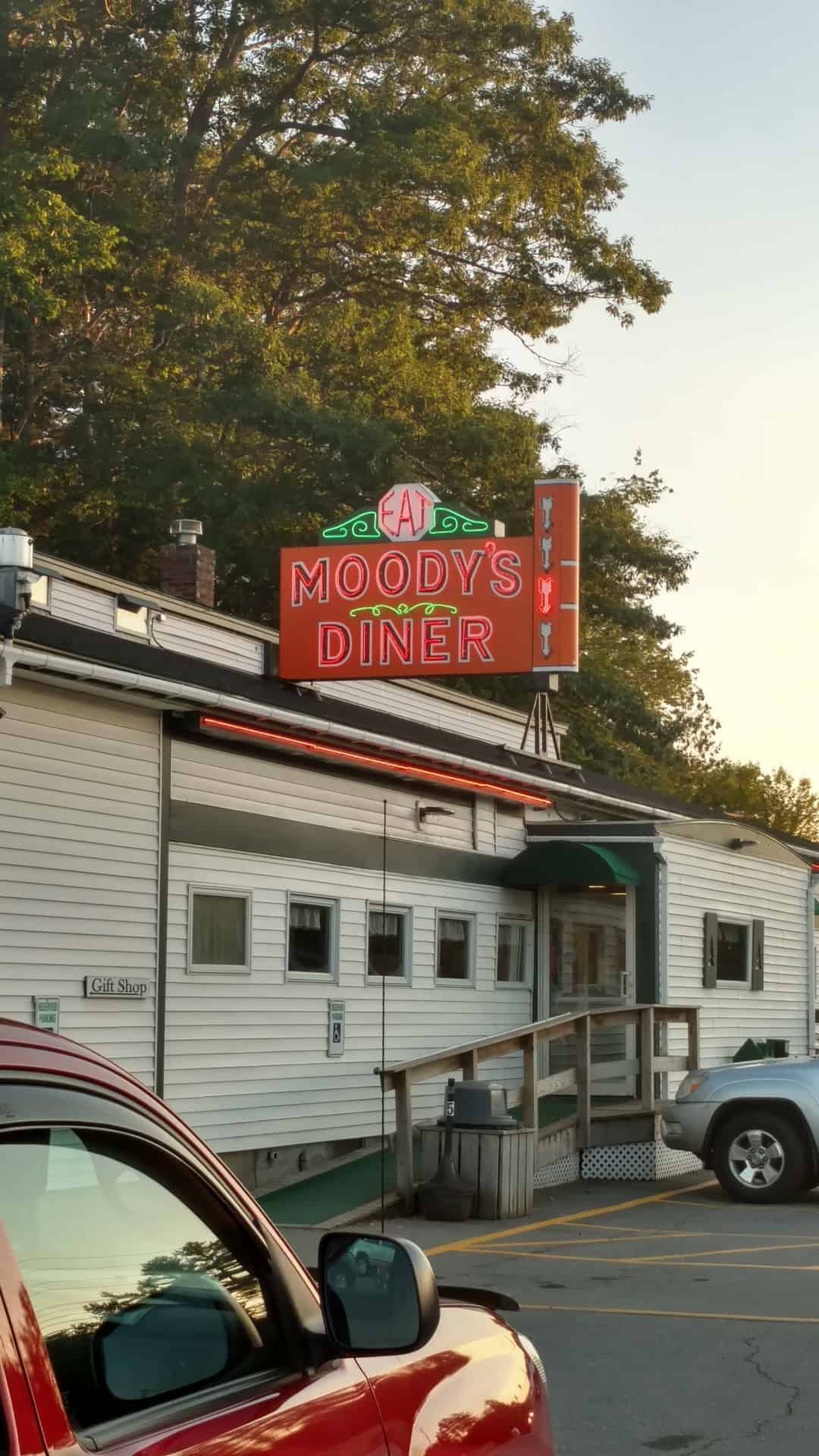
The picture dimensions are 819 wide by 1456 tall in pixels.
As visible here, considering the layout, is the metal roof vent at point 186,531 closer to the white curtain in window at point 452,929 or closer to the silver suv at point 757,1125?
the white curtain in window at point 452,929

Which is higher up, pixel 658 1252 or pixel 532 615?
pixel 532 615

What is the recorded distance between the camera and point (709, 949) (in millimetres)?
22938

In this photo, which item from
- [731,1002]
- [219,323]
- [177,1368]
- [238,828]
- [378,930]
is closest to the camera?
[177,1368]

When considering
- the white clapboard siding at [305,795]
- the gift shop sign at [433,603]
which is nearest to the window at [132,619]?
the gift shop sign at [433,603]

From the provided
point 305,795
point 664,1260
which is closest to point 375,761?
point 305,795

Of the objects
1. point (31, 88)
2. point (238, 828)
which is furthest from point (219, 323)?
point (238, 828)

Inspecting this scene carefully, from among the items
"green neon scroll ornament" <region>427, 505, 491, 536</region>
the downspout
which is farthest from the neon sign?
the downspout

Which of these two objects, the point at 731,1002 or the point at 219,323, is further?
the point at 219,323

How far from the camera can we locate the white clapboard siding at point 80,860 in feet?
45.9

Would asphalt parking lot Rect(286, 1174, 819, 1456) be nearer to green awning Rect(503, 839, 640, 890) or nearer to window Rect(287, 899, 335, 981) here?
window Rect(287, 899, 335, 981)

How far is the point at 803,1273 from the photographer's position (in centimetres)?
1221

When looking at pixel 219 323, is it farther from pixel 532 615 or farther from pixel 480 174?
pixel 532 615

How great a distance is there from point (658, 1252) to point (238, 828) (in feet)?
18.3

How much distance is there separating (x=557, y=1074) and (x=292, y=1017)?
9.52 feet
